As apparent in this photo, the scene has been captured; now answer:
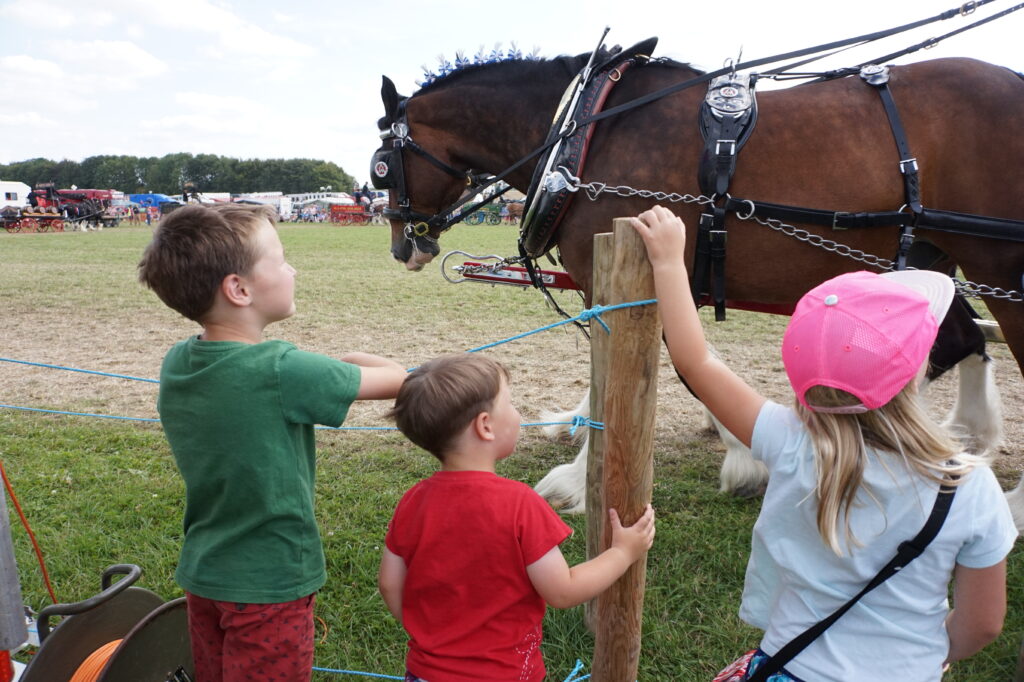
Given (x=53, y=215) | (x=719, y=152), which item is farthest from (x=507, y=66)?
(x=53, y=215)

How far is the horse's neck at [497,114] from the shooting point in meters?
3.29

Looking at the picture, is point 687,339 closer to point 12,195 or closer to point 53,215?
point 53,215

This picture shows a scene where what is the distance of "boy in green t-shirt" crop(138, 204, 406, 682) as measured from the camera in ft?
4.66

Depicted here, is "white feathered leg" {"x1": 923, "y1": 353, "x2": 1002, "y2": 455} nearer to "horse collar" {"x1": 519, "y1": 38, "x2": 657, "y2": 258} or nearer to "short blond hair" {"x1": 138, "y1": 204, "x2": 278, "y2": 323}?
"horse collar" {"x1": 519, "y1": 38, "x2": 657, "y2": 258}

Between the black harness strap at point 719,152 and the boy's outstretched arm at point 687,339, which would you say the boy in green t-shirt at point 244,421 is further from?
the black harness strap at point 719,152

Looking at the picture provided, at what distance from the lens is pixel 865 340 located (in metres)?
1.10

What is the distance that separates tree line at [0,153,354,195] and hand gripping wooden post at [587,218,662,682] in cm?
9674

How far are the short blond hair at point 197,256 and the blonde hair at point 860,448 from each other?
45.4 inches

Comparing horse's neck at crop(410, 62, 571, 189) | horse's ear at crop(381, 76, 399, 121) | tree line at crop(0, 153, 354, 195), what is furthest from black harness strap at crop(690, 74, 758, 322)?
tree line at crop(0, 153, 354, 195)

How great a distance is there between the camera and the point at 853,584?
4.06ft

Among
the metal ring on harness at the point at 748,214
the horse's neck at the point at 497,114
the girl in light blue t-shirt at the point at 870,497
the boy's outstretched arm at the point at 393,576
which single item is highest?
the horse's neck at the point at 497,114

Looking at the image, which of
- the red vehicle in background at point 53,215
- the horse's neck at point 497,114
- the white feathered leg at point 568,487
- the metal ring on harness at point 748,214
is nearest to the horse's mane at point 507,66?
the horse's neck at point 497,114

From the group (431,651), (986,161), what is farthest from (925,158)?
(431,651)

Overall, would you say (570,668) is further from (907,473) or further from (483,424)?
(907,473)
